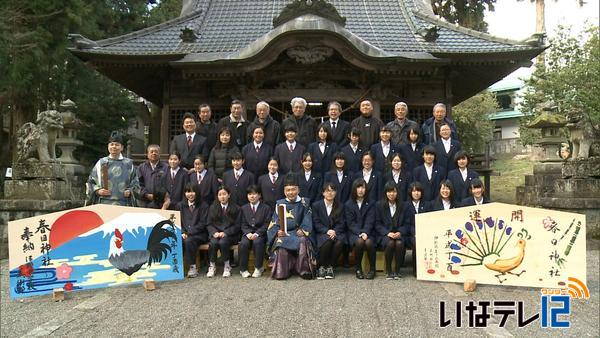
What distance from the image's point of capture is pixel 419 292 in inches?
189

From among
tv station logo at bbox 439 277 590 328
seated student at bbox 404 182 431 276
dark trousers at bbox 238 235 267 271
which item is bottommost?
tv station logo at bbox 439 277 590 328

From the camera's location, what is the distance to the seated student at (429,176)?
5781 millimetres

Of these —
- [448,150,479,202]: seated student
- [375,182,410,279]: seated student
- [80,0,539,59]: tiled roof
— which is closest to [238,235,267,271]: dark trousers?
[375,182,410,279]: seated student

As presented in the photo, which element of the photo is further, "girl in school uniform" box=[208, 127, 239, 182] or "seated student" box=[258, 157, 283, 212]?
"girl in school uniform" box=[208, 127, 239, 182]

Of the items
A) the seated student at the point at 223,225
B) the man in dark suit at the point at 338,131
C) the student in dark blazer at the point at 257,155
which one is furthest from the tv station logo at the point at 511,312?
the student in dark blazer at the point at 257,155

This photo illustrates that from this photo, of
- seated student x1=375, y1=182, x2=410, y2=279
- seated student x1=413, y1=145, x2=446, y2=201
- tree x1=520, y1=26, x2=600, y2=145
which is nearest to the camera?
seated student x1=375, y1=182, x2=410, y2=279

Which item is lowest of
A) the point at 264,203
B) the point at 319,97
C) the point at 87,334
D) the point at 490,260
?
the point at 87,334

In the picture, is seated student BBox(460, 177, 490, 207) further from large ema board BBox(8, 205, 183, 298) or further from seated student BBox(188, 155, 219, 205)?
large ema board BBox(8, 205, 183, 298)

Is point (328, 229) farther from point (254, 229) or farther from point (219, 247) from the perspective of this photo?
point (219, 247)

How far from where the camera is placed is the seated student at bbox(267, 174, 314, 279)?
541 cm

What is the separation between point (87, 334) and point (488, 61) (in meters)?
8.24

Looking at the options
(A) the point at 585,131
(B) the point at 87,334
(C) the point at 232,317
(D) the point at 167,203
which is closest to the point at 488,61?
(A) the point at 585,131

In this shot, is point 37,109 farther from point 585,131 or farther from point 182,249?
point 585,131

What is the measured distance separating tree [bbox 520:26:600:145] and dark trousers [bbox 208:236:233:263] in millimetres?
10497
